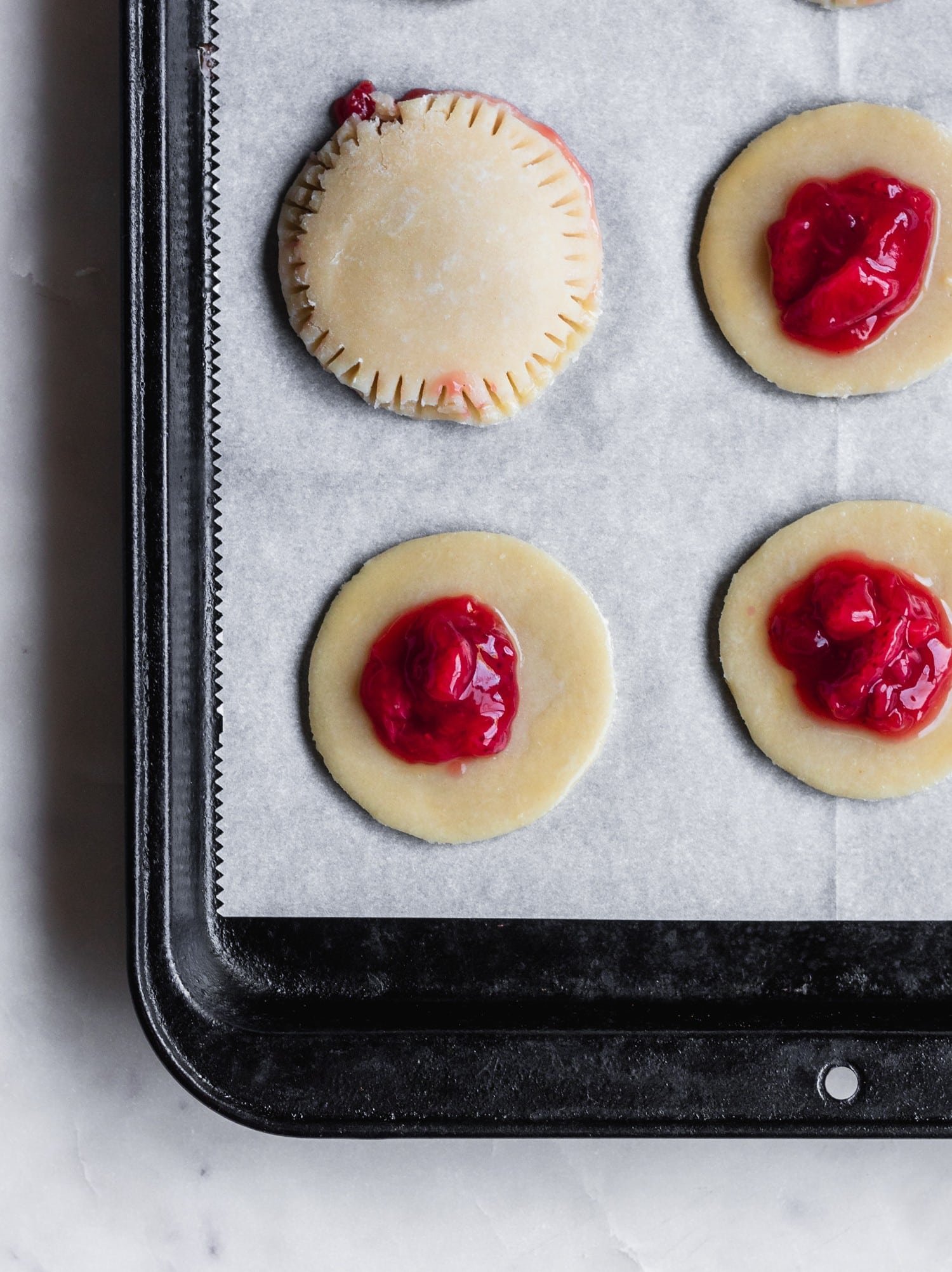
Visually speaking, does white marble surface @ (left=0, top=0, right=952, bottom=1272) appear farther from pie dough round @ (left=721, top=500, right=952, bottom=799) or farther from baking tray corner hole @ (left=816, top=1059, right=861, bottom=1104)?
pie dough round @ (left=721, top=500, right=952, bottom=799)

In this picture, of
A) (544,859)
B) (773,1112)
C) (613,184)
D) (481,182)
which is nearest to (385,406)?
(481,182)

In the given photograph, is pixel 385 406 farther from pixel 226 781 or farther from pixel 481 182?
pixel 226 781

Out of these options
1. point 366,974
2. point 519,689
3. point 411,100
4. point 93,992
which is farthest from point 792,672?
point 93,992

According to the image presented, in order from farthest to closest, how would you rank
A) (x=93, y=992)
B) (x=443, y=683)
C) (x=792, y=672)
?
(x=93, y=992), (x=792, y=672), (x=443, y=683)

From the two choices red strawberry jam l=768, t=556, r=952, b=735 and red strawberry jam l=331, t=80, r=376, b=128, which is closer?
red strawberry jam l=768, t=556, r=952, b=735

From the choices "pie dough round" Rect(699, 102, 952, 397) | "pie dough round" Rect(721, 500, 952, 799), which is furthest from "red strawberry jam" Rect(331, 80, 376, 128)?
"pie dough round" Rect(721, 500, 952, 799)

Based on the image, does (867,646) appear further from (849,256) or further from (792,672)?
(849,256)
